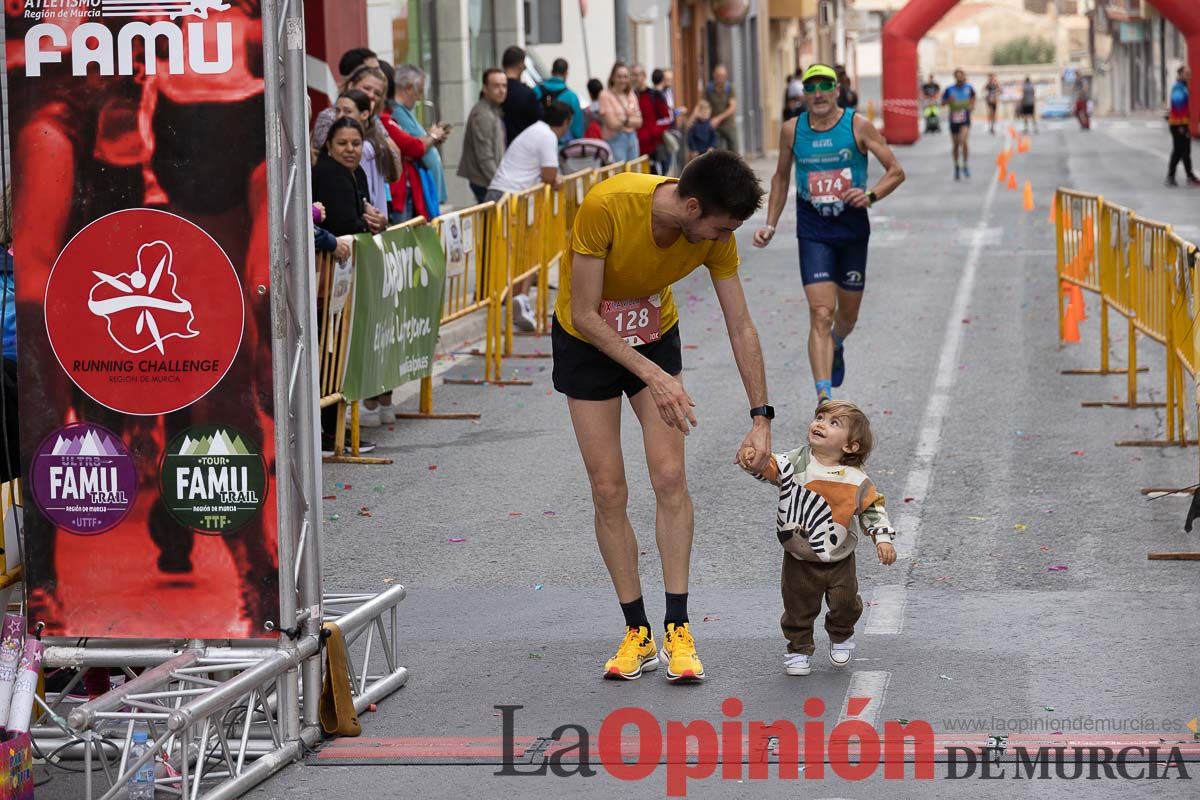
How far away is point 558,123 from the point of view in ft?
57.1

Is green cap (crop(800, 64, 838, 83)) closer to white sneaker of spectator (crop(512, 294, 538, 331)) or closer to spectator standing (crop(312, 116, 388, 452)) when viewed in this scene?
spectator standing (crop(312, 116, 388, 452))

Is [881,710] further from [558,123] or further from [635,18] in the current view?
[635,18]

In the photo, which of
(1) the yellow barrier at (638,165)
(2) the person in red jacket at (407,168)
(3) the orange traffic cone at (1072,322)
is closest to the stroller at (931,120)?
(1) the yellow barrier at (638,165)

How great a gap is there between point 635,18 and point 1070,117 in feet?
229

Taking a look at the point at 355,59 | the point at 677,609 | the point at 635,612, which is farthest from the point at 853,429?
the point at 355,59

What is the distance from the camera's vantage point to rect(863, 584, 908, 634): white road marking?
696cm

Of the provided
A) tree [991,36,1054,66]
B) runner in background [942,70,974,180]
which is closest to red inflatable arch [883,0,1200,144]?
runner in background [942,70,974,180]

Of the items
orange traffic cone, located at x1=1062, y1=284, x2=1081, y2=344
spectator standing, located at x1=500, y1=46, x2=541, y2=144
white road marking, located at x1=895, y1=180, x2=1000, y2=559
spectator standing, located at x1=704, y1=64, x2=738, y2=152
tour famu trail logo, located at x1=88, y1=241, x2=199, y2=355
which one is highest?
spectator standing, located at x1=704, y1=64, x2=738, y2=152

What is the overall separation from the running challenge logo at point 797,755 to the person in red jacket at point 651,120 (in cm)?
2116

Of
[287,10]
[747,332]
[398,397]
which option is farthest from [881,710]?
[398,397]

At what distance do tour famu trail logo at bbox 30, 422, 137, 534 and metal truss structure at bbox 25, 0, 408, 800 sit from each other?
401 mm

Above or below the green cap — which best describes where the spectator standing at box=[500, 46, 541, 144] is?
above

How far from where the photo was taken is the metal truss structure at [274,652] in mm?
5359

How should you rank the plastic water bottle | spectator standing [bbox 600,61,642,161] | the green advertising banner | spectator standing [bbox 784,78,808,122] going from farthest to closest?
spectator standing [bbox 784,78,808,122] → spectator standing [bbox 600,61,642,161] → the green advertising banner → the plastic water bottle
